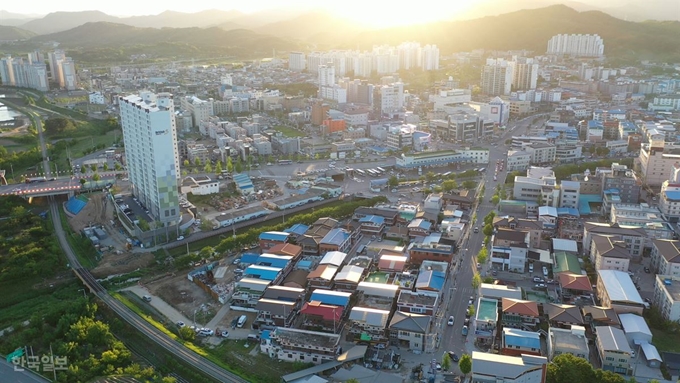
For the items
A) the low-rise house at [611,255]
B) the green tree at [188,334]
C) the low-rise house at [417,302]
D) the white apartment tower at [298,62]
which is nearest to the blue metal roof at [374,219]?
the low-rise house at [417,302]

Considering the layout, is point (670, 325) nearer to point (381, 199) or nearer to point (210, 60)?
point (381, 199)

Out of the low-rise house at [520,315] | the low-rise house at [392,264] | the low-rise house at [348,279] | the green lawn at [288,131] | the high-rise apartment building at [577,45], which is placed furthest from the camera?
the high-rise apartment building at [577,45]

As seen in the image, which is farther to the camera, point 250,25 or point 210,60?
point 250,25

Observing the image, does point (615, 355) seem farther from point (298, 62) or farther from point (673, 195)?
point (298, 62)

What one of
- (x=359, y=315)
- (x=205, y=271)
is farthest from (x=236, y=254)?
(x=359, y=315)

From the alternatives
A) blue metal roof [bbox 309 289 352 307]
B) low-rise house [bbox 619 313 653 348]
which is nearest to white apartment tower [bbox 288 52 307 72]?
blue metal roof [bbox 309 289 352 307]

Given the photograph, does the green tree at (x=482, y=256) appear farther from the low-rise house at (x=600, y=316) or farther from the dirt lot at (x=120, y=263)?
the dirt lot at (x=120, y=263)

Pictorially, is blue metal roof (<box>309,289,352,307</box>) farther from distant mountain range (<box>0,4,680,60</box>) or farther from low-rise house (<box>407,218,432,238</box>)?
distant mountain range (<box>0,4,680,60</box>)
